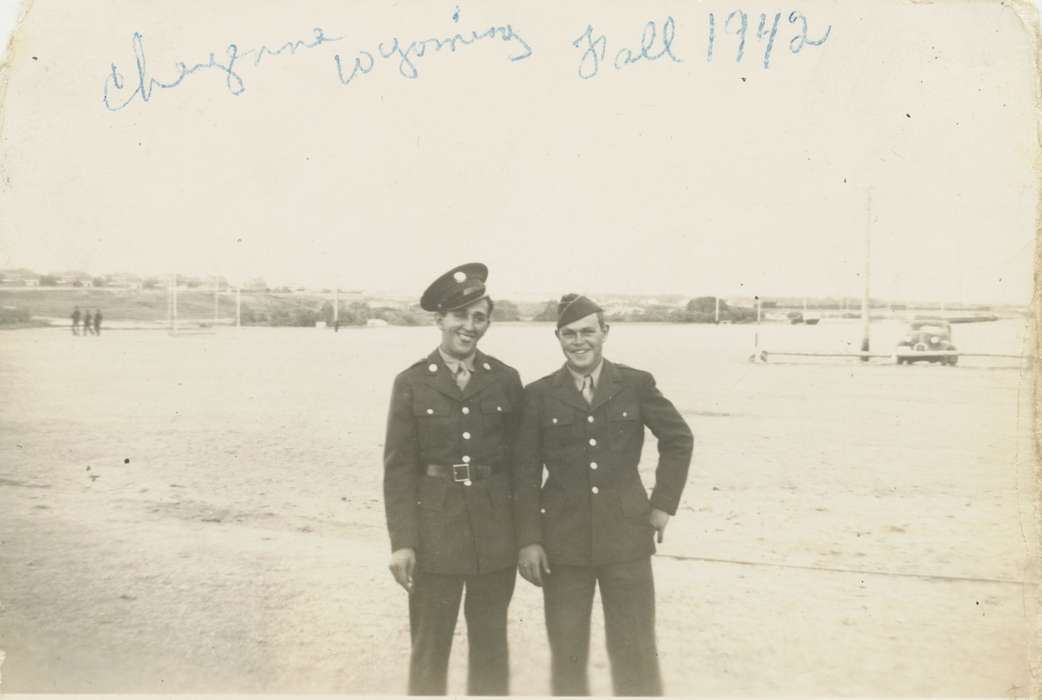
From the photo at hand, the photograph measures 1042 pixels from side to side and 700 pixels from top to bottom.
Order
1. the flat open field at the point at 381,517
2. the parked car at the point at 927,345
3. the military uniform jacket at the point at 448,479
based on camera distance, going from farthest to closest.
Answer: the parked car at the point at 927,345
the flat open field at the point at 381,517
the military uniform jacket at the point at 448,479

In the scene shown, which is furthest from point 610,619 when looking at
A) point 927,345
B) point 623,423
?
point 927,345

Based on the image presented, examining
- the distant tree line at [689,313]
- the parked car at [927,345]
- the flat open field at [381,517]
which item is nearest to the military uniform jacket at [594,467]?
the flat open field at [381,517]

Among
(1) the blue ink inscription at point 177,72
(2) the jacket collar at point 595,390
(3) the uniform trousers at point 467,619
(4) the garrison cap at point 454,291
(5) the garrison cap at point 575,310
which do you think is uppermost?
(1) the blue ink inscription at point 177,72

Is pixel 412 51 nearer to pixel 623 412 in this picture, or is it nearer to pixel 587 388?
pixel 587 388

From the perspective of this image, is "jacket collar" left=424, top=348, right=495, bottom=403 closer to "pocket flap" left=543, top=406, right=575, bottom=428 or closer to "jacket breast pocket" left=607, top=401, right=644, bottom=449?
"pocket flap" left=543, top=406, right=575, bottom=428

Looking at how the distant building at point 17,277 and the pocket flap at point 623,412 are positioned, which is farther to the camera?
the distant building at point 17,277

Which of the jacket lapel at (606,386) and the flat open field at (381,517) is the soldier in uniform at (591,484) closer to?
the jacket lapel at (606,386)
